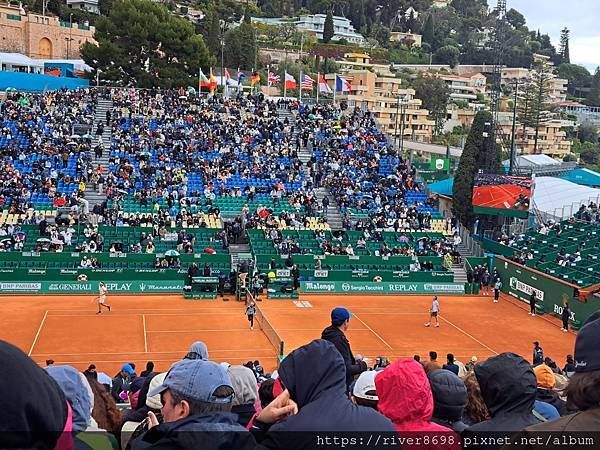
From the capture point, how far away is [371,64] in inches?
5251

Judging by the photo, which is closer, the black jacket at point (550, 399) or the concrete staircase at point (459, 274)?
the black jacket at point (550, 399)

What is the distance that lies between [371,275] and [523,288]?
744 cm

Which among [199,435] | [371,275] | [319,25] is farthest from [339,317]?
[319,25]

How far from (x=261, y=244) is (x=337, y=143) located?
50.7ft

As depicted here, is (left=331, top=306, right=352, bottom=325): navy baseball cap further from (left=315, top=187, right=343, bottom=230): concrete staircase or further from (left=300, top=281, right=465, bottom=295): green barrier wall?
(left=315, top=187, right=343, bottom=230): concrete staircase

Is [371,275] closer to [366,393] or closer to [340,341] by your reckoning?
[340,341]

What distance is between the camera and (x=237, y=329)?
27.9 m

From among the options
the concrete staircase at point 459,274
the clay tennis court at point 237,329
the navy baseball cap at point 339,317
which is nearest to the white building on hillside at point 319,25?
the concrete staircase at point 459,274

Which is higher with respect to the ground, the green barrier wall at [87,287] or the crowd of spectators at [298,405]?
the crowd of spectators at [298,405]

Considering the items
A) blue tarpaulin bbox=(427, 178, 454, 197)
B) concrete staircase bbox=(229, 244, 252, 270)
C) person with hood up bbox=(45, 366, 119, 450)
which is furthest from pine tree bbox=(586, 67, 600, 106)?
person with hood up bbox=(45, 366, 119, 450)

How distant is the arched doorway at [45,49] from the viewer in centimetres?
9112

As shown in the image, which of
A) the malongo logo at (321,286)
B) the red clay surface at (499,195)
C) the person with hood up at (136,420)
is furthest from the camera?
the red clay surface at (499,195)

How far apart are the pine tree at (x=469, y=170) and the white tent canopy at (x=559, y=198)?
4.22m

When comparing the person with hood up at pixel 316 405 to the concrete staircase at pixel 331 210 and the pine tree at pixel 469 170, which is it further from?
the pine tree at pixel 469 170
